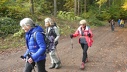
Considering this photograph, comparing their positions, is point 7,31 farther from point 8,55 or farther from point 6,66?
point 6,66

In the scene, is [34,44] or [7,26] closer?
[34,44]

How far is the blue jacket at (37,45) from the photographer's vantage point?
452cm

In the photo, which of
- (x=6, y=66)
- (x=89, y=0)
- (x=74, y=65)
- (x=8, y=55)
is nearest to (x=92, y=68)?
(x=74, y=65)

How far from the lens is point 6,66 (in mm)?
9055

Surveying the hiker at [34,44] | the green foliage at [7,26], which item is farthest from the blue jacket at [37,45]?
the green foliage at [7,26]

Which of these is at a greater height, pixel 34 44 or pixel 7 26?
pixel 34 44

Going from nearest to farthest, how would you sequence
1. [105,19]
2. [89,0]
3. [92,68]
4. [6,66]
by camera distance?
[92,68], [6,66], [105,19], [89,0]

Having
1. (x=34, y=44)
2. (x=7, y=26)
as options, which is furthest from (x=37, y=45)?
(x=7, y=26)

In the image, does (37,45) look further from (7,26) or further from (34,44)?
(7,26)

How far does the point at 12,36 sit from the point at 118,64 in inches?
331

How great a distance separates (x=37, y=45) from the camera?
4715 millimetres

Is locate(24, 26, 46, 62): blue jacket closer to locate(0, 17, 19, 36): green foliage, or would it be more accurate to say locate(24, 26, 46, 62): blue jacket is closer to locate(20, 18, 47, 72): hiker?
locate(20, 18, 47, 72): hiker

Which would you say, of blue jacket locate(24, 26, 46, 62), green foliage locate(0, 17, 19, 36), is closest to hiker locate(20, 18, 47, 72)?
blue jacket locate(24, 26, 46, 62)

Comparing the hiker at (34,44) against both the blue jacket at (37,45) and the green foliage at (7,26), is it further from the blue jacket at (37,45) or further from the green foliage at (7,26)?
the green foliage at (7,26)
